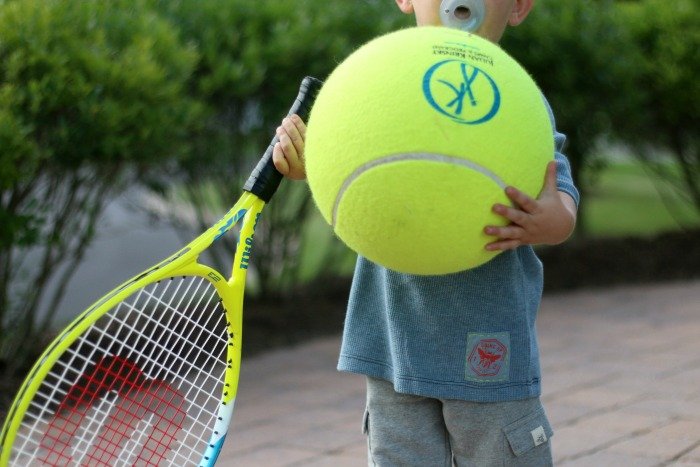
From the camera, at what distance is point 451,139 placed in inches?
83.9

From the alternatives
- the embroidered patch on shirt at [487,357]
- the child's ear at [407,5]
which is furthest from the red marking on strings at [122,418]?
the child's ear at [407,5]

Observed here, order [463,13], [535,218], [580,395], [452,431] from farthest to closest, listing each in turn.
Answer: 1. [580,395]
2. [452,431]
3. [463,13]
4. [535,218]

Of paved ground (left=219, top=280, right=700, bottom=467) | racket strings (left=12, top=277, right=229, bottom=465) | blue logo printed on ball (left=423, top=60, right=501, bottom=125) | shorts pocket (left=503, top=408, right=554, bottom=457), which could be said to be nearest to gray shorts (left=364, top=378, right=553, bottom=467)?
shorts pocket (left=503, top=408, right=554, bottom=457)

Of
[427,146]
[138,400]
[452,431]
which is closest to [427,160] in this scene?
[427,146]

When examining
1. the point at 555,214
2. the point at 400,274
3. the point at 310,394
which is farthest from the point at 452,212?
the point at 310,394

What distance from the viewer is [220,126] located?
595 cm

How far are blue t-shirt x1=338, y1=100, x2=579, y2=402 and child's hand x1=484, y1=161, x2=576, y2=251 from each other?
23cm

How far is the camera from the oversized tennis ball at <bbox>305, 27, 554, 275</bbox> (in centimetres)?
214

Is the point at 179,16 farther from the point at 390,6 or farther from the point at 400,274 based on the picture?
the point at 400,274

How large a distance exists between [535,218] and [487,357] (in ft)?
1.53

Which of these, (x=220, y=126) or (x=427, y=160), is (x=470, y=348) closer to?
(x=427, y=160)

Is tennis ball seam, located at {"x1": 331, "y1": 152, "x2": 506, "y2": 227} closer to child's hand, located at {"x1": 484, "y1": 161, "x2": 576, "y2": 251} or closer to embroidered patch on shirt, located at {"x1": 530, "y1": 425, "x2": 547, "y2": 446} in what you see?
child's hand, located at {"x1": 484, "y1": 161, "x2": 576, "y2": 251}

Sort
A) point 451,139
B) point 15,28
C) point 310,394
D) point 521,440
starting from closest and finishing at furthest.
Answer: point 451,139, point 521,440, point 15,28, point 310,394

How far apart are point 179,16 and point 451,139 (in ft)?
12.6
